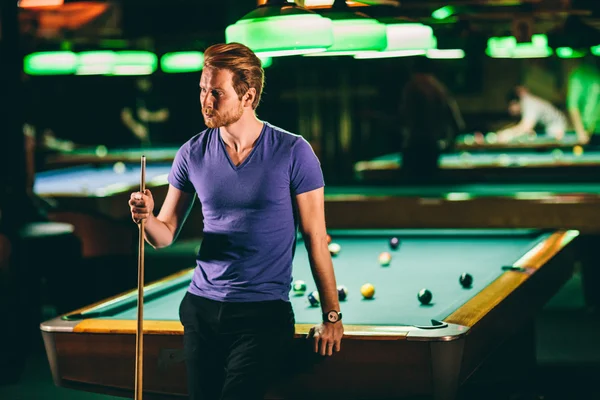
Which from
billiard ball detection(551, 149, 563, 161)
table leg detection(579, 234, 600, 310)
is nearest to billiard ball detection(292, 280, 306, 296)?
table leg detection(579, 234, 600, 310)

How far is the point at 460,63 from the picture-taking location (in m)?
14.7

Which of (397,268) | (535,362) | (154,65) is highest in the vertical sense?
(154,65)

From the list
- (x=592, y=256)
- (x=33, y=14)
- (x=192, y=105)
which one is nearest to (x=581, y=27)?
(x=592, y=256)

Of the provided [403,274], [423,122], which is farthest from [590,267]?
[403,274]

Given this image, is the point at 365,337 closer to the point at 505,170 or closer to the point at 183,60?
the point at 505,170

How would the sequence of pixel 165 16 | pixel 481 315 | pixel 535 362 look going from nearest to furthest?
pixel 481 315
pixel 535 362
pixel 165 16

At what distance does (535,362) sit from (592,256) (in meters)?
1.75

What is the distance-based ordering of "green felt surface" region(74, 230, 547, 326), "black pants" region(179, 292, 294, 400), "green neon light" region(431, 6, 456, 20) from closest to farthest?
"black pants" region(179, 292, 294, 400), "green felt surface" region(74, 230, 547, 326), "green neon light" region(431, 6, 456, 20)

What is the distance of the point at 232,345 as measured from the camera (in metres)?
2.57

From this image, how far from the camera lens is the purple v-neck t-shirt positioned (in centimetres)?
256

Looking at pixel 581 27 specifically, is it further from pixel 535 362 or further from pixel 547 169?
pixel 547 169

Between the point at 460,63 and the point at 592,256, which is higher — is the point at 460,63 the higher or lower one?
the higher one

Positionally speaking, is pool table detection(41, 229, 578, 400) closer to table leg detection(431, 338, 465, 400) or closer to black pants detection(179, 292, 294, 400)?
table leg detection(431, 338, 465, 400)

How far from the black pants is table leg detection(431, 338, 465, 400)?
1.42ft
